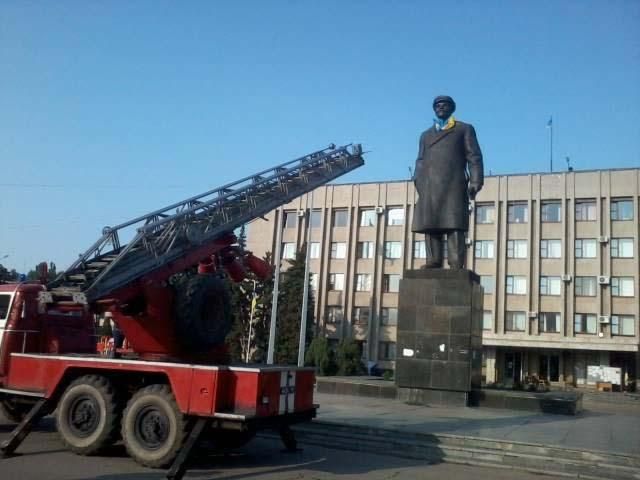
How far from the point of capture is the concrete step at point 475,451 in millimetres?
9438

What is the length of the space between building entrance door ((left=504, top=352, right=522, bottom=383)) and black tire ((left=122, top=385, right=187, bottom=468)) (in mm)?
41940

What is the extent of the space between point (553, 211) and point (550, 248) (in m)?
2.75

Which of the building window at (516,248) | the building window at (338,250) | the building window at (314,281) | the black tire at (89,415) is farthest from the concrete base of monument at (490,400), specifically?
the building window at (338,250)

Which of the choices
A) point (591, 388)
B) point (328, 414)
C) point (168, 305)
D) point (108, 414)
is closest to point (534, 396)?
point (328, 414)

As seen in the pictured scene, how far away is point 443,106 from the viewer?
1744cm

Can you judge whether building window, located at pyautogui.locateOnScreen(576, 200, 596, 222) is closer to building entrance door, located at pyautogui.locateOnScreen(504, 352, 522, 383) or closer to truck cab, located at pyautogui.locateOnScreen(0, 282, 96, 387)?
building entrance door, located at pyautogui.locateOnScreen(504, 352, 522, 383)

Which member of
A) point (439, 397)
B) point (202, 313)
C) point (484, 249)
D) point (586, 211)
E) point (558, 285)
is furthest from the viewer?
point (484, 249)

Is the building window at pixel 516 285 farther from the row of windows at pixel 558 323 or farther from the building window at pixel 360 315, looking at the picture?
the building window at pixel 360 315

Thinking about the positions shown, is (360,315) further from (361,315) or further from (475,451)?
(475,451)

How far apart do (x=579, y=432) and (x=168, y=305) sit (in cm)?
834

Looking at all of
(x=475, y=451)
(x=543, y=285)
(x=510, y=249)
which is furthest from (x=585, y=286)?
(x=475, y=451)

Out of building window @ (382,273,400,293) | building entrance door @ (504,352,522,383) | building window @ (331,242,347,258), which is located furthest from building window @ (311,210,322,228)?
building entrance door @ (504,352,522,383)

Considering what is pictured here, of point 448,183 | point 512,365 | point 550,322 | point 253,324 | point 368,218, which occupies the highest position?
point 368,218

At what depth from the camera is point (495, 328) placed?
150 feet
